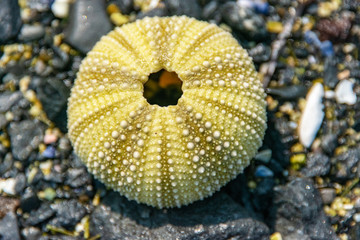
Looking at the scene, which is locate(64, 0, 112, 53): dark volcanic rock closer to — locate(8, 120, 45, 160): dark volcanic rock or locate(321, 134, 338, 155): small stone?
locate(8, 120, 45, 160): dark volcanic rock

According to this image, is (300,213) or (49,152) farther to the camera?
(49,152)

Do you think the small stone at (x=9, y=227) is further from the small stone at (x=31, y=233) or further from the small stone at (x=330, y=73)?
the small stone at (x=330, y=73)

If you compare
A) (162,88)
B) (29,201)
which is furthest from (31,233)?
(162,88)

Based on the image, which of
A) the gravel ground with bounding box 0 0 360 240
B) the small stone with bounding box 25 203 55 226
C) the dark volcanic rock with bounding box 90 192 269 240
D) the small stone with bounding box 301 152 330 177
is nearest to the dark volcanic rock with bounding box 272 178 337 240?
the gravel ground with bounding box 0 0 360 240

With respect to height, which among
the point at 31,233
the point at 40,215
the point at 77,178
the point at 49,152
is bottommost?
the point at 31,233

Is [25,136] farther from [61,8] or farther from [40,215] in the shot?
[61,8]

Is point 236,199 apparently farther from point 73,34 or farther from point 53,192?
point 73,34

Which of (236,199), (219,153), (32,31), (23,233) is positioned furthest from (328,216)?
(32,31)
